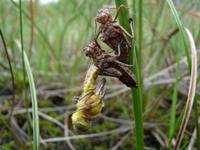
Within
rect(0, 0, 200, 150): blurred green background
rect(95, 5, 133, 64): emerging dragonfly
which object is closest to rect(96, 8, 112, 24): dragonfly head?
rect(95, 5, 133, 64): emerging dragonfly

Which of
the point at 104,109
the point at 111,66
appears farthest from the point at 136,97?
the point at 104,109

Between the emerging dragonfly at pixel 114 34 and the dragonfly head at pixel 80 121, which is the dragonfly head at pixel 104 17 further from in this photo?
the dragonfly head at pixel 80 121

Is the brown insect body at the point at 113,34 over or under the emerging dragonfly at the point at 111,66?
over

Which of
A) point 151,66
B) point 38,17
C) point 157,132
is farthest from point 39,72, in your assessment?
point 38,17

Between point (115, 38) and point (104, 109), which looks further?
point (104, 109)

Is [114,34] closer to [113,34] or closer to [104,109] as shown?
[113,34]

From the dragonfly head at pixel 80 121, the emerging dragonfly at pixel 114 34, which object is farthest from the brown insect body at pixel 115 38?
the dragonfly head at pixel 80 121
